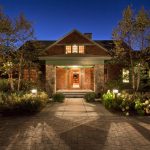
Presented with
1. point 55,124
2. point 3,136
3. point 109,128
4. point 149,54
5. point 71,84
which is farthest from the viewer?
point 71,84

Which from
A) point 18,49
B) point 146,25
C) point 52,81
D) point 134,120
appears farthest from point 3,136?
point 52,81

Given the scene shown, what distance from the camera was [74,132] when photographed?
8.96 metres

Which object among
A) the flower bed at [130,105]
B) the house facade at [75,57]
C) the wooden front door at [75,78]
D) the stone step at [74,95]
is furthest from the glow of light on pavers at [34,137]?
the wooden front door at [75,78]

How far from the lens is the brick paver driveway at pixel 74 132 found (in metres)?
7.41

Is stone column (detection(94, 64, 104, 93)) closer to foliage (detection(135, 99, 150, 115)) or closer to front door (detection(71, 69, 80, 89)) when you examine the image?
front door (detection(71, 69, 80, 89))

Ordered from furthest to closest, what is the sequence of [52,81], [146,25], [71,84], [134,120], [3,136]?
1. [71,84]
2. [52,81]
3. [146,25]
4. [134,120]
5. [3,136]

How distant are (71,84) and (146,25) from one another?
469 inches

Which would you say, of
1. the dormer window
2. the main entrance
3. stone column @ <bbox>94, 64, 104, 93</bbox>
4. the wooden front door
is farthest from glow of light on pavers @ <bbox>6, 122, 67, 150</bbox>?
the wooden front door

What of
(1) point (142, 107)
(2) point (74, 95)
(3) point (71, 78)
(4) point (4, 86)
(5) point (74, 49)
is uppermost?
(5) point (74, 49)

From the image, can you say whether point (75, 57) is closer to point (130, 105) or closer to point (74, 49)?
point (74, 49)

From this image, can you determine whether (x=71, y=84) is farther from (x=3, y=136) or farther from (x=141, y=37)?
(x=3, y=136)

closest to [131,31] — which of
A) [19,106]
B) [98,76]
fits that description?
[98,76]

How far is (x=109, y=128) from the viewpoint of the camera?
960 cm

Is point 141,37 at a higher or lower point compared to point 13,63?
higher
